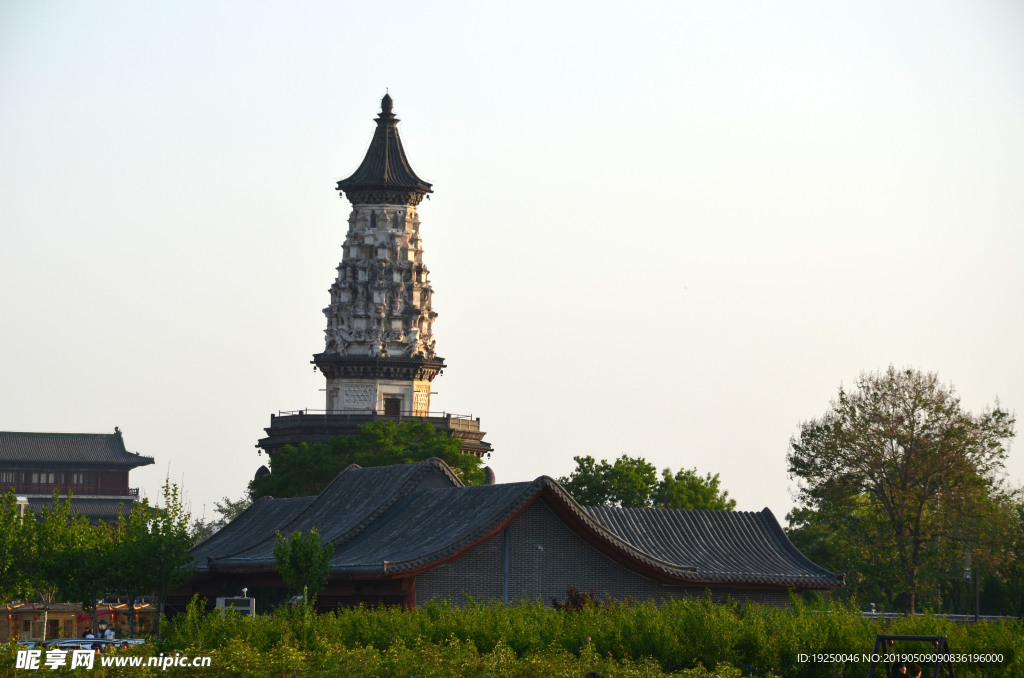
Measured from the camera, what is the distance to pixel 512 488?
43375mm

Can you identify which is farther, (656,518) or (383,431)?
(383,431)

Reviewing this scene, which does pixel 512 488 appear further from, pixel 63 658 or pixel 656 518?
pixel 63 658

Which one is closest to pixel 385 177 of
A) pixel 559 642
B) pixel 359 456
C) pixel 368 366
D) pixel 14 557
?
pixel 368 366

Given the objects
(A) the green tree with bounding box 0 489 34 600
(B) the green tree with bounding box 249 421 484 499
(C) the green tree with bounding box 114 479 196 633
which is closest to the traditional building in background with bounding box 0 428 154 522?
(B) the green tree with bounding box 249 421 484 499

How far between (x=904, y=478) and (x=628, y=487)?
17.0 m

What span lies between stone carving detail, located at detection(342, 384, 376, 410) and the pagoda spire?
37.0 ft

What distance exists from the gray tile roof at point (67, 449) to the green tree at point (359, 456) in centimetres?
4408

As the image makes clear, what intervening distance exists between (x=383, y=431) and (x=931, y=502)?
3412 centimetres

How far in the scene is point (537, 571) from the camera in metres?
43.1

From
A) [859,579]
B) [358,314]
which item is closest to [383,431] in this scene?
[358,314]

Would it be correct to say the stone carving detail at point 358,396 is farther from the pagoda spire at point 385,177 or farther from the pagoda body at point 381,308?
the pagoda spire at point 385,177

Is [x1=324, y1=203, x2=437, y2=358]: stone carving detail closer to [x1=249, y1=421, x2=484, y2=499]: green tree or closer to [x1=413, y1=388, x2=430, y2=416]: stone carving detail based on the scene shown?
[x1=413, y1=388, x2=430, y2=416]: stone carving detail

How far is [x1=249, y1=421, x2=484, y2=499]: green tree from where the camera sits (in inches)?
3329

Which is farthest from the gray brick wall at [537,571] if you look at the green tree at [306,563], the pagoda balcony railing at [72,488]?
the pagoda balcony railing at [72,488]
